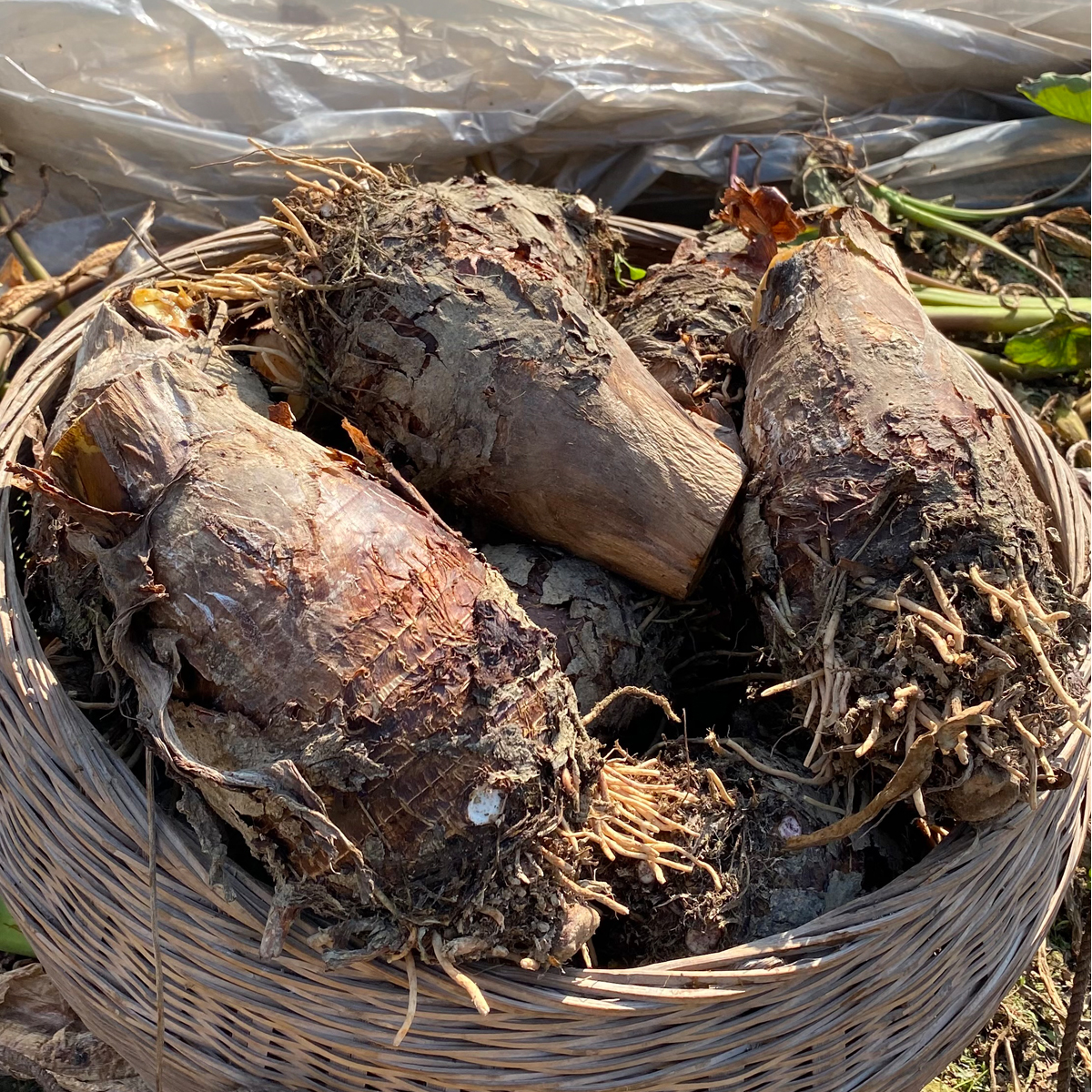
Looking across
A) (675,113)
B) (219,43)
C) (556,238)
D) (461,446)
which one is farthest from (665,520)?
(219,43)

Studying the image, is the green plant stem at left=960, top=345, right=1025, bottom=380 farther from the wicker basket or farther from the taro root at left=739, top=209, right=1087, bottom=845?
the wicker basket

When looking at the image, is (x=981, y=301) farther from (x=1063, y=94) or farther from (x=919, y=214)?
(x=1063, y=94)

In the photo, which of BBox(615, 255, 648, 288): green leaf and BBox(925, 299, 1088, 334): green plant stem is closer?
BBox(615, 255, 648, 288): green leaf

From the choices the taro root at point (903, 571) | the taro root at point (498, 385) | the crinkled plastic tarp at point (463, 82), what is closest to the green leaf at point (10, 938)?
the taro root at point (498, 385)

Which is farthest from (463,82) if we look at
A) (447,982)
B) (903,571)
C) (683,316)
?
(447,982)

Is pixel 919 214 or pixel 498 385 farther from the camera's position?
pixel 919 214

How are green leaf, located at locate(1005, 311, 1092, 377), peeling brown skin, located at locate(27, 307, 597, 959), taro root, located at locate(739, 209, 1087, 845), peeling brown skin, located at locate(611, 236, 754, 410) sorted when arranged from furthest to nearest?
green leaf, located at locate(1005, 311, 1092, 377) → peeling brown skin, located at locate(611, 236, 754, 410) → taro root, located at locate(739, 209, 1087, 845) → peeling brown skin, located at locate(27, 307, 597, 959)

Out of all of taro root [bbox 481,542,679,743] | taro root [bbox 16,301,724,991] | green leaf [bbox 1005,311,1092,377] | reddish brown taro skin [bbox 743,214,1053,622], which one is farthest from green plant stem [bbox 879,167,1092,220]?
taro root [bbox 16,301,724,991]

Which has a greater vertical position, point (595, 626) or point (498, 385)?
point (498, 385)
